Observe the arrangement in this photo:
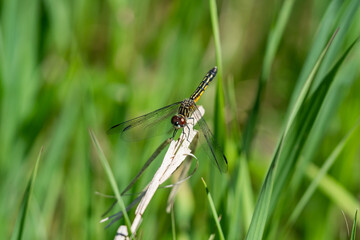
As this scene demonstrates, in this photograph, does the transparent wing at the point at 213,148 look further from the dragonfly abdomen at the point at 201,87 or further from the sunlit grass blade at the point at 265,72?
the dragonfly abdomen at the point at 201,87

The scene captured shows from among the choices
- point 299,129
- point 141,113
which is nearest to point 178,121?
point 299,129

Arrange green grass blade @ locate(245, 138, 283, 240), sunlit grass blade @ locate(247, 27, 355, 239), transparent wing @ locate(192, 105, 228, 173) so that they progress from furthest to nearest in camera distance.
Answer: transparent wing @ locate(192, 105, 228, 173) < sunlit grass blade @ locate(247, 27, 355, 239) < green grass blade @ locate(245, 138, 283, 240)

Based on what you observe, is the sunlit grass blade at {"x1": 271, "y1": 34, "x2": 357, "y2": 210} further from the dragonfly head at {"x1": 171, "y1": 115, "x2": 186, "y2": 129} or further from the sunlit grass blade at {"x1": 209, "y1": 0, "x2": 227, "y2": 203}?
the dragonfly head at {"x1": 171, "y1": 115, "x2": 186, "y2": 129}

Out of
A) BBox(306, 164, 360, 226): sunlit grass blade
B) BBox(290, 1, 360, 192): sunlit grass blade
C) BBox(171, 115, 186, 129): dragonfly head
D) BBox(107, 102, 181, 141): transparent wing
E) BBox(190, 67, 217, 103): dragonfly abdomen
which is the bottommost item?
BBox(306, 164, 360, 226): sunlit grass blade

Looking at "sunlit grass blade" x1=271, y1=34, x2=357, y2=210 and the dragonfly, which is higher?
"sunlit grass blade" x1=271, y1=34, x2=357, y2=210

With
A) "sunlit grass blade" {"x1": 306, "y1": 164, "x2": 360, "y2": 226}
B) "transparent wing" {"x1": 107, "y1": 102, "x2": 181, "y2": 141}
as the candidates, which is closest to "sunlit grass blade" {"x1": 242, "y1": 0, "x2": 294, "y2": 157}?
"transparent wing" {"x1": 107, "y1": 102, "x2": 181, "y2": 141}

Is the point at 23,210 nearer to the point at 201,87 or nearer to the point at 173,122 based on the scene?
the point at 173,122
